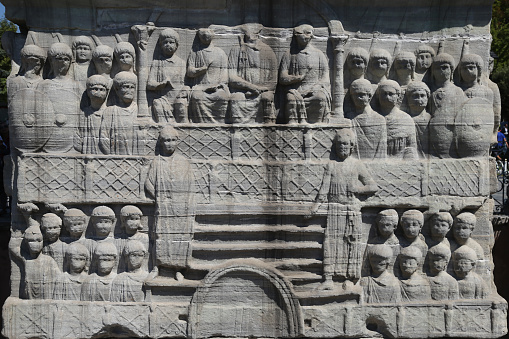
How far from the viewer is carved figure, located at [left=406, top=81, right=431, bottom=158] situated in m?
6.98

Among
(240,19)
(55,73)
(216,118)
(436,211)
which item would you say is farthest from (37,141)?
(436,211)

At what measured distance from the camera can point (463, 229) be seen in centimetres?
708

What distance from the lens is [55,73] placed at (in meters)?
6.85

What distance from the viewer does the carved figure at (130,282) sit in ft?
22.7

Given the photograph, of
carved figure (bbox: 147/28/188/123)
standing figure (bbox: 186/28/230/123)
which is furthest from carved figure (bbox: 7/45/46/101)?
standing figure (bbox: 186/28/230/123)

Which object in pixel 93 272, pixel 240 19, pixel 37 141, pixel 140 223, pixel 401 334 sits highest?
pixel 240 19

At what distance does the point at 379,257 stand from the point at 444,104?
6.70ft

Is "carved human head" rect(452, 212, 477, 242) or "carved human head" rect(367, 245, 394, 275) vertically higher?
"carved human head" rect(452, 212, 477, 242)

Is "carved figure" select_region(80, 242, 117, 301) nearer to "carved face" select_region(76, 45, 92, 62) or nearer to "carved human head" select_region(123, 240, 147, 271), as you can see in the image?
"carved human head" select_region(123, 240, 147, 271)

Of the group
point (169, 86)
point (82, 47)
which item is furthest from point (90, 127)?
point (169, 86)

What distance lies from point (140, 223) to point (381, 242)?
298cm

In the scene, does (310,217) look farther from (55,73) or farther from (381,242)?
Answer: (55,73)

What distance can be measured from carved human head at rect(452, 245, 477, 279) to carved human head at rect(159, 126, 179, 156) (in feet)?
12.2

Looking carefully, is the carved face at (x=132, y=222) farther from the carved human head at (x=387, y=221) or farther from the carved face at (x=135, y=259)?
the carved human head at (x=387, y=221)
